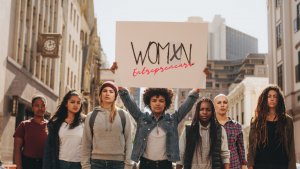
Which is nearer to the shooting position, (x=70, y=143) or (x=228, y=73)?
(x=70, y=143)

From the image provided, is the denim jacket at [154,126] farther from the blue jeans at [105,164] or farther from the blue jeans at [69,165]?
the blue jeans at [69,165]

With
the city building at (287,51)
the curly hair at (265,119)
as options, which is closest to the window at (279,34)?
the city building at (287,51)

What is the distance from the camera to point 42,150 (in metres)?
6.09

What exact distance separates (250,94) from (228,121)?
3974 centimetres

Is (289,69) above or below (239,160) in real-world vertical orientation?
above

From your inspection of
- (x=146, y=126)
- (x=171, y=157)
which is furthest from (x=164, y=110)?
(x=171, y=157)

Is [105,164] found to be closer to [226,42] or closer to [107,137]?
[107,137]

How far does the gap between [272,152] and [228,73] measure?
115 meters

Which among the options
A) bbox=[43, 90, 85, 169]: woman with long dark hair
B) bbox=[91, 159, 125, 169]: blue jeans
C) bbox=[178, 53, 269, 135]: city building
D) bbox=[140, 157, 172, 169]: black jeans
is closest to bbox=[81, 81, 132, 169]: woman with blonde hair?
bbox=[91, 159, 125, 169]: blue jeans

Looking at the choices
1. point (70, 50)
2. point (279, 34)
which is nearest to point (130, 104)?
point (279, 34)

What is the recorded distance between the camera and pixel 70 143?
5.70 m

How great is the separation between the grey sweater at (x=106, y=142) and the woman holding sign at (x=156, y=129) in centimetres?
23

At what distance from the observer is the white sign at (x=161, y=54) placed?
5441mm

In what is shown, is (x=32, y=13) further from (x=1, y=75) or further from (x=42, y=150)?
(x=42, y=150)
